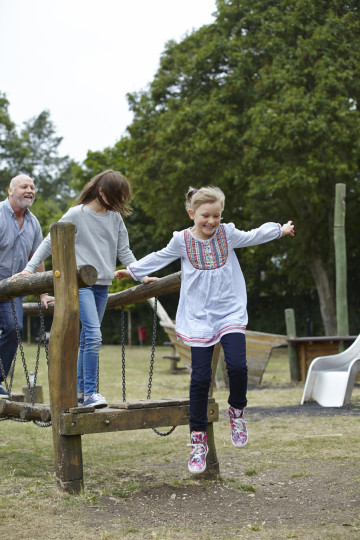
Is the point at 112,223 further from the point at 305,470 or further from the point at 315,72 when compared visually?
the point at 315,72

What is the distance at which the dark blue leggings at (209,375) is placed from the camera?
4629mm

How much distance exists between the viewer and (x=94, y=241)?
17.2 ft

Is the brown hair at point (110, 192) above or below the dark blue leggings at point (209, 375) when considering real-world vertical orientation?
above

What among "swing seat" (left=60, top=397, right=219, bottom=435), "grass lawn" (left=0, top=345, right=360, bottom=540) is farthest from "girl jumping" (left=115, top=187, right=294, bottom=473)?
"grass lawn" (left=0, top=345, right=360, bottom=540)

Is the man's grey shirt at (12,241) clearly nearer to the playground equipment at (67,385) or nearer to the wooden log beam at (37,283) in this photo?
the wooden log beam at (37,283)

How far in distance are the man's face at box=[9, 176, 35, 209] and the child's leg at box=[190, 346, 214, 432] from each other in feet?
6.85

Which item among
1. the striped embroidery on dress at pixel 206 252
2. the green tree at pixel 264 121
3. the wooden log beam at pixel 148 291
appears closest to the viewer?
the striped embroidery on dress at pixel 206 252

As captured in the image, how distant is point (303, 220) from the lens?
72.7ft

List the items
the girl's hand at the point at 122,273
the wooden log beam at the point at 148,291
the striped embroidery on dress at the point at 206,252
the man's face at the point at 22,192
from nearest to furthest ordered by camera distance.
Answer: the striped embroidery on dress at the point at 206,252 < the girl's hand at the point at 122,273 < the wooden log beam at the point at 148,291 < the man's face at the point at 22,192

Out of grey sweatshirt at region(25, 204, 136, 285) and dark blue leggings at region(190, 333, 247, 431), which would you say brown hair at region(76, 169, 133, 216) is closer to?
grey sweatshirt at region(25, 204, 136, 285)

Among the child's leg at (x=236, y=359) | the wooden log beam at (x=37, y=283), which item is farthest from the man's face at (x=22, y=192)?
the child's leg at (x=236, y=359)

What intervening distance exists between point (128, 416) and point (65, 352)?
2.04 ft

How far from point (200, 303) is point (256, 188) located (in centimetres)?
1546

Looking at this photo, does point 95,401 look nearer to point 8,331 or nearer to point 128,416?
point 128,416
